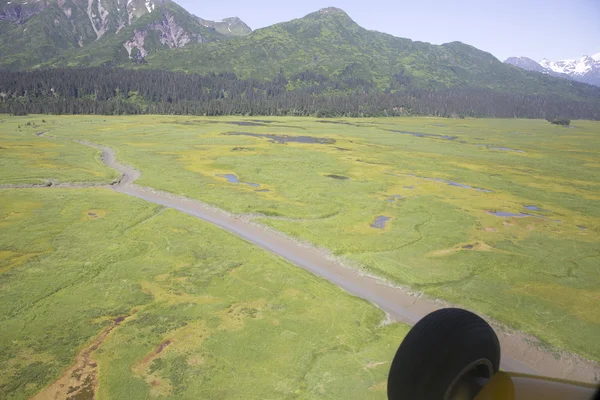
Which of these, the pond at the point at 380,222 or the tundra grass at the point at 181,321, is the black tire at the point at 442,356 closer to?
the tundra grass at the point at 181,321

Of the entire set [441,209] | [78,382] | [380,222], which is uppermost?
[441,209]

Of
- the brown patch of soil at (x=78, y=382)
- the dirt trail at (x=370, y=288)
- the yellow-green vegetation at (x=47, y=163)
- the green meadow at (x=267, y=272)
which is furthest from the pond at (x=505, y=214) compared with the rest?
the yellow-green vegetation at (x=47, y=163)

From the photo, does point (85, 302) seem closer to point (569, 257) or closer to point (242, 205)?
point (242, 205)

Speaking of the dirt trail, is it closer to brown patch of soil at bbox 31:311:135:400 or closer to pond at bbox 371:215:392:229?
pond at bbox 371:215:392:229

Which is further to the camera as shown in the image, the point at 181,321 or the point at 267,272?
the point at 267,272

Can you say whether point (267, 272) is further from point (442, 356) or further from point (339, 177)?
point (339, 177)

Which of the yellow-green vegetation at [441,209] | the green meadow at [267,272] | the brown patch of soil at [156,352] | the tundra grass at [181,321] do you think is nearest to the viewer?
the tundra grass at [181,321]

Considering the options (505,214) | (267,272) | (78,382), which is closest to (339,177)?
(505,214)
